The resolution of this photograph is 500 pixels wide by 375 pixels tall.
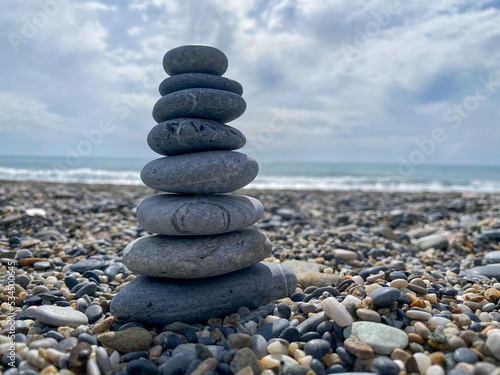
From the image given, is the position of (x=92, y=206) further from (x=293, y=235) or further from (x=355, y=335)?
(x=355, y=335)

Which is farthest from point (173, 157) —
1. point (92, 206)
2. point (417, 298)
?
point (92, 206)

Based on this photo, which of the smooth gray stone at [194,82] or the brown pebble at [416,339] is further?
the smooth gray stone at [194,82]

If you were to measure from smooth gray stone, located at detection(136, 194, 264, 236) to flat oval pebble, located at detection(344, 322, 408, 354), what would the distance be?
1.51 meters

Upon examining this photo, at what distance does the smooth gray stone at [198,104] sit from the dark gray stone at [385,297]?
2417 millimetres

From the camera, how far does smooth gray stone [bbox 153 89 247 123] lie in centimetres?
368

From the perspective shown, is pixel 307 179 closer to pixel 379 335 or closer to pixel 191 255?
pixel 191 255

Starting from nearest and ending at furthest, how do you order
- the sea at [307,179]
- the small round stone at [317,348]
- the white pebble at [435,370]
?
the white pebble at [435,370] → the small round stone at [317,348] → the sea at [307,179]

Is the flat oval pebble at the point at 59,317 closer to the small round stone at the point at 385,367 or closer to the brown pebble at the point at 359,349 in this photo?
the brown pebble at the point at 359,349

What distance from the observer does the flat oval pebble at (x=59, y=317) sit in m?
3.04

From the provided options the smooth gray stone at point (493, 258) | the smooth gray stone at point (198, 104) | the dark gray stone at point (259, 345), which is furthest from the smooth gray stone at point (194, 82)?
the smooth gray stone at point (493, 258)

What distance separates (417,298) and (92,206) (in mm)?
8393

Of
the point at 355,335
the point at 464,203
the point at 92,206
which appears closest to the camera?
the point at 355,335

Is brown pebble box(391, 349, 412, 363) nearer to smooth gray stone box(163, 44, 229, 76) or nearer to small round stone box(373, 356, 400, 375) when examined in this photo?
small round stone box(373, 356, 400, 375)

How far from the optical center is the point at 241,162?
375cm
